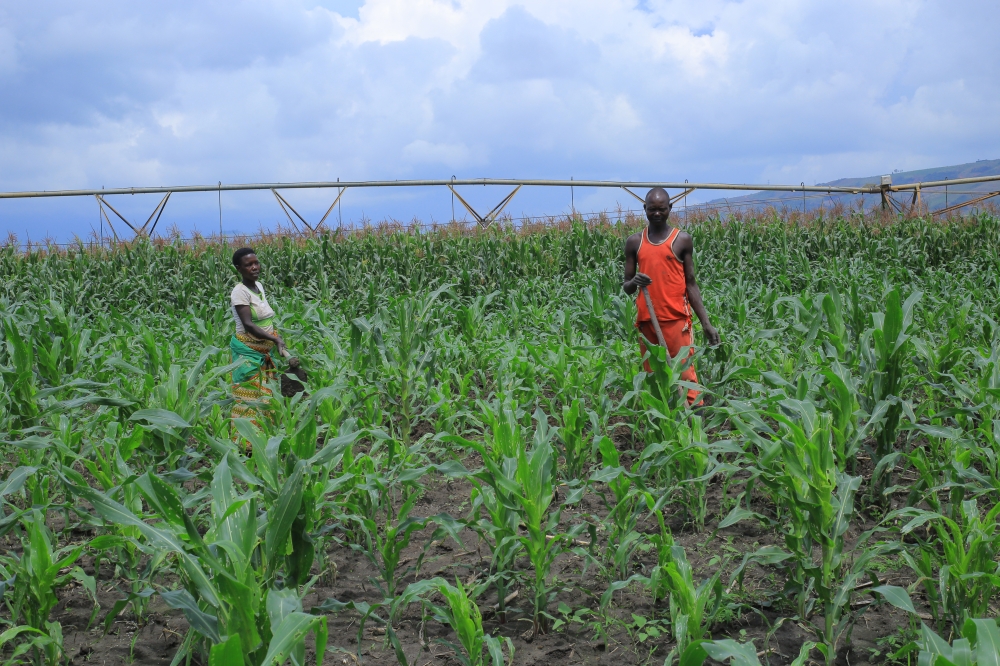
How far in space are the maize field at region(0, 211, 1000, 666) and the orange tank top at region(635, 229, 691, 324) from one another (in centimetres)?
48

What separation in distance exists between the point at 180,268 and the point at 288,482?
1215 centimetres

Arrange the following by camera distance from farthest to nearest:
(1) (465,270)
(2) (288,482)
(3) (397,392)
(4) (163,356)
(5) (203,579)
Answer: (1) (465,270) → (4) (163,356) → (3) (397,392) → (2) (288,482) → (5) (203,579)

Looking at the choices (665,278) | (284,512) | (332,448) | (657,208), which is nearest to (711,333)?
(665,278)

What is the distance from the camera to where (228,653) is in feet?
5.56

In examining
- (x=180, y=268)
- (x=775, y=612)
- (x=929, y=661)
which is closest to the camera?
(x=929, y=661)

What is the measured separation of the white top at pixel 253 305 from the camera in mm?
5398

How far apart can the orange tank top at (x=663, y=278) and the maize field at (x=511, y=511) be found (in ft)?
1.57

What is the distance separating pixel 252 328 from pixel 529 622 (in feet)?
10.9

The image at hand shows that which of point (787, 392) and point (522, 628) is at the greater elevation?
point (787, 392)

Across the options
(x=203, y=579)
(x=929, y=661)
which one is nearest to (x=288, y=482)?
(x=203, y=579)

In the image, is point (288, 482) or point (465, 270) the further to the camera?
point (465, 270)

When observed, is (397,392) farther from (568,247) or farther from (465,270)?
(568,247)

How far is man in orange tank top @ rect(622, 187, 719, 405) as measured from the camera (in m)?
5.19

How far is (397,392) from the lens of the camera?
502cm
